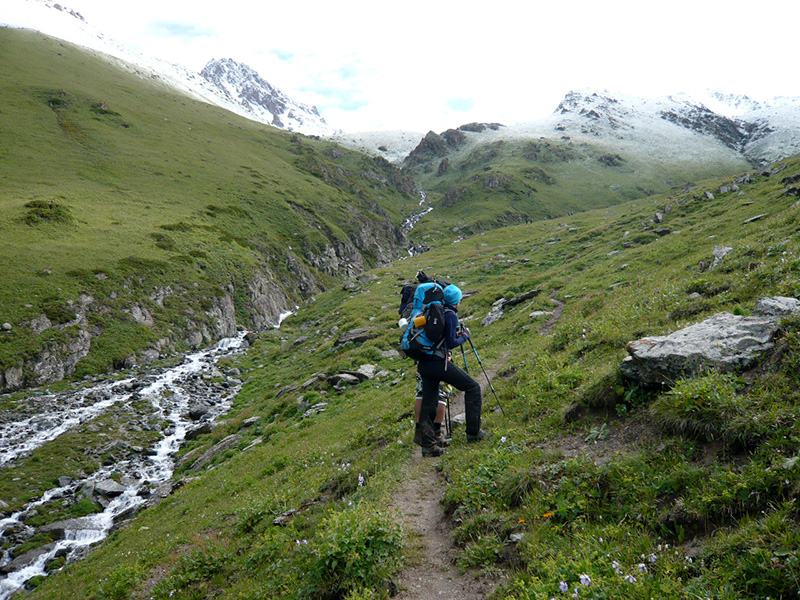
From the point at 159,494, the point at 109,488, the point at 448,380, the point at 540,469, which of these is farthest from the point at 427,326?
the point at 109,488

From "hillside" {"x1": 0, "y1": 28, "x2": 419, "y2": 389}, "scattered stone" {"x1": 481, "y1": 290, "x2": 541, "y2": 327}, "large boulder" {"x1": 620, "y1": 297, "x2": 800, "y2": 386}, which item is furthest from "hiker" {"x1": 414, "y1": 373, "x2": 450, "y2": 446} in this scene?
"hillside" {"x1": 0, "y1": 28, "x2": 419, "y2": 389}

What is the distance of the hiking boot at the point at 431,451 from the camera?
9.77 metres

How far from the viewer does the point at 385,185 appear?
540ft

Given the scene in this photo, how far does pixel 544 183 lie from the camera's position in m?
166

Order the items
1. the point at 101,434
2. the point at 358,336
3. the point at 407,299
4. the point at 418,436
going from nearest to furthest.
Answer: the point at 418,436 → the point at 407,299 → the point at 101,434 → the point at 358,336

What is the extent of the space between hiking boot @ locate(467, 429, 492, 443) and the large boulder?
142 inches

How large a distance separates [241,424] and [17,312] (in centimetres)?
2262

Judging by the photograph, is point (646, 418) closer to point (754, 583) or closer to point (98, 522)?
point (754, 583)

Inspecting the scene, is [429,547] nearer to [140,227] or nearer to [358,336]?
[358,336]

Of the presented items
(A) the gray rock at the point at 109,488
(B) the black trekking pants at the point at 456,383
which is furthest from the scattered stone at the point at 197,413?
(B) the black trekking pants at the point at 456,383

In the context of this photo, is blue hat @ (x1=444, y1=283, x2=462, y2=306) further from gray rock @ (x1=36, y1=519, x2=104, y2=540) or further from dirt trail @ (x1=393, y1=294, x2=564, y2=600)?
gray rock @ (x1=36, y1=519, x2=104, y2=540)

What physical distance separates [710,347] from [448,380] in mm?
5325

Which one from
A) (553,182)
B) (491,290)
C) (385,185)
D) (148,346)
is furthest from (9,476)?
(553,182)

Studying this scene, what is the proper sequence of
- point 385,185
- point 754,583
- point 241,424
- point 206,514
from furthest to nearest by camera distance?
point 385,185 → point 241,424 → point 206,514 → point 754,583
